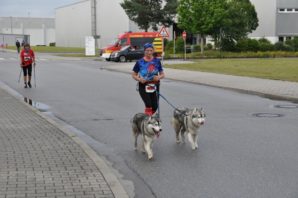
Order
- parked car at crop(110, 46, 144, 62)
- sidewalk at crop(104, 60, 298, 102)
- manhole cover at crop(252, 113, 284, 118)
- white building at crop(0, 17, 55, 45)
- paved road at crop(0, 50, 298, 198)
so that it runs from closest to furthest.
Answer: paved road at crop(0, 50, 298, 198) < manhole cover at crop(252, 113, 284, 118) < sidewalk at crop(104, 60, 298, 102) < parked car at crop(110, 46, 144, 62) < white building at crop(0, 17, 55, 45)

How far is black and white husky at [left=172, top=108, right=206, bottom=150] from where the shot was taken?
863 centimetres

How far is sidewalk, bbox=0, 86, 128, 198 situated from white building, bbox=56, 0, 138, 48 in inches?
2823

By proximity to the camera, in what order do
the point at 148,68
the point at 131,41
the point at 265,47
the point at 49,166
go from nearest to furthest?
the point at 49,166
the point at 148,68
the point at 131,41
the point at 265,47

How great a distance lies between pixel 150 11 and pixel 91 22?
28273 millimetres

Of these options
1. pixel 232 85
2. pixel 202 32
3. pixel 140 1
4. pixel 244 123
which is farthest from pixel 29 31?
pixel 244 123

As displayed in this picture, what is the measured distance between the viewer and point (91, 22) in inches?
3639

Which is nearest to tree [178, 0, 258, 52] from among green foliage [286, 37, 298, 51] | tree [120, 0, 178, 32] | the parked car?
green foliage [286, 37, 298, 51]

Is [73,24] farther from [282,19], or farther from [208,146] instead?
[208,146]

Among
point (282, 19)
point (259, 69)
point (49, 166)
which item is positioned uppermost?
point (282, 19)

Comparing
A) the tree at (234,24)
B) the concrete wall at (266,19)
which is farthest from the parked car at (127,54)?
Result: the concrete wall at (266,19)

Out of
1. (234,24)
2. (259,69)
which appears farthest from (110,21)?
(259,69)

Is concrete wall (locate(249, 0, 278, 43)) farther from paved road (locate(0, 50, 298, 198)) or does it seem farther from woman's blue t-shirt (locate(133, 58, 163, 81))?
woman's blue t-shirt (locate(133, 58, 163, 81))

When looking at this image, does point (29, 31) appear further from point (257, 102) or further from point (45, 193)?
point (45, 193)

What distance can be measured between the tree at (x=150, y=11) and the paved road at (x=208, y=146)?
159 ft
